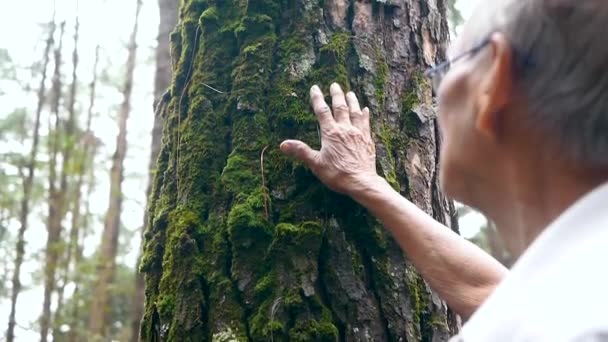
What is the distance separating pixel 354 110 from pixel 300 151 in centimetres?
25

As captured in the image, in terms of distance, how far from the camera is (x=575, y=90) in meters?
1.08

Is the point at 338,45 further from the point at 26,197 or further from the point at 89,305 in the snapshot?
the point at 89,305

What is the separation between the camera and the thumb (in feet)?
7.23

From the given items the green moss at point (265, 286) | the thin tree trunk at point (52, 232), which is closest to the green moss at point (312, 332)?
the green moss at point (265, 286)

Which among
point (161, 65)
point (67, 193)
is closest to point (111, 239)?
point (67, 193)

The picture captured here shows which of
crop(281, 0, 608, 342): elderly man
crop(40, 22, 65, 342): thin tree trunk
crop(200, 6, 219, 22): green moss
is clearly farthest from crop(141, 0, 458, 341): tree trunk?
crop(40, 22, 65, 342): thin tree trunk

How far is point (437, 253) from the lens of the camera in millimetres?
2170

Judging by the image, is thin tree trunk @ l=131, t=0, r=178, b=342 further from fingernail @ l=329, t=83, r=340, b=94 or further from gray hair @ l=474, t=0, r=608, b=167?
gray hair @ l=474, t=0, r=608, b=167

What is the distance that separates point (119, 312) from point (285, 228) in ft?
54.6

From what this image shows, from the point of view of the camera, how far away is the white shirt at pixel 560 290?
30.9 inches

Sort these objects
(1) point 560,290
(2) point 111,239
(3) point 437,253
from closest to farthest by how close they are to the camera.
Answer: (1) point 560,290, (3) point 437,253, (2) point 111,239

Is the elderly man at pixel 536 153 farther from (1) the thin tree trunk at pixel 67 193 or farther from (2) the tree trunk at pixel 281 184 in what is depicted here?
(1) the thin tree trunk at pixel 67 193

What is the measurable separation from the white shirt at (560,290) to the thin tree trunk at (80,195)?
1099 centimetres

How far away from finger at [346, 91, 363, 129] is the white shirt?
1375mm
